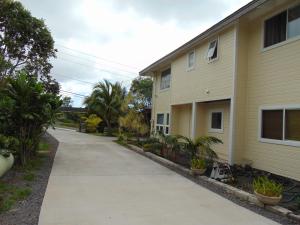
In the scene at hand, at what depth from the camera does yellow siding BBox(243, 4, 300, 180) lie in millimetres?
8938

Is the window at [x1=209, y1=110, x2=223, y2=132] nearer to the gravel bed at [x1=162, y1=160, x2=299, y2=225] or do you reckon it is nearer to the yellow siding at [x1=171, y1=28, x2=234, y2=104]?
the yellow siding at [x1=171, y1=28, x2=234, y2=104]

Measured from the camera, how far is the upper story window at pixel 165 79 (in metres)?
18.9

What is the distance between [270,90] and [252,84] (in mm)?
1014

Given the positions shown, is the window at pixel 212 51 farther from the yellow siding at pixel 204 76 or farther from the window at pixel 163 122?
the window at pixel 163 122

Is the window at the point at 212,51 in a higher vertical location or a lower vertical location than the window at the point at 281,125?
higher

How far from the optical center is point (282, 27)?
9602 mm

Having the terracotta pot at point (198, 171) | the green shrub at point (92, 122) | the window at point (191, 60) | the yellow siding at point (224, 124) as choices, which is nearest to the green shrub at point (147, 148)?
the yellow siding at point (224, 124)

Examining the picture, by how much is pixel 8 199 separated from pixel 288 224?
5.47 meters

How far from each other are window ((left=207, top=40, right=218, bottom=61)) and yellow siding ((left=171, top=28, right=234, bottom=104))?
0.26 m

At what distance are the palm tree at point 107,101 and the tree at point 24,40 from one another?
8037 millimetres

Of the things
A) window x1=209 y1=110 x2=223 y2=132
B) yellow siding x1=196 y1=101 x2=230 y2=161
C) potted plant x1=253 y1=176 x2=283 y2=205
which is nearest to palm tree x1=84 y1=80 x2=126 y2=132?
yellow siding x1=196 y1=101 x2=230 y2=161

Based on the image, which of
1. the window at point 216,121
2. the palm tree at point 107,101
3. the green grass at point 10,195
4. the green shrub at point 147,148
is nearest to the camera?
the green grass at point 10,195

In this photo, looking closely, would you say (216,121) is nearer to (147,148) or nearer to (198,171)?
(147,148)

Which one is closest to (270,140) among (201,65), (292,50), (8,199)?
(292,50)
